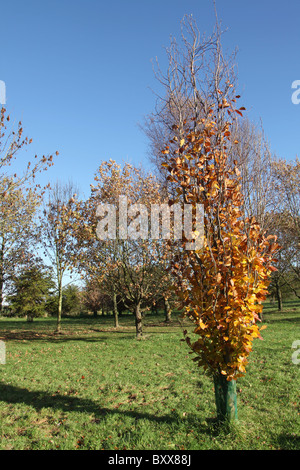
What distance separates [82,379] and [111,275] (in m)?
8.03

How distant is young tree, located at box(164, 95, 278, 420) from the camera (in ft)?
13.2

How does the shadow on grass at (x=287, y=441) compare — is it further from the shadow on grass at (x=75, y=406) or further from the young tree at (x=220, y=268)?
the shadow on grass at (x=75, y=406)

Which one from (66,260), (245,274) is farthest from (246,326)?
(66,260)

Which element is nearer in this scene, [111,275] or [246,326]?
[246,326]

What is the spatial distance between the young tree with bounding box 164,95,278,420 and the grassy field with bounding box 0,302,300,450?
681 mm

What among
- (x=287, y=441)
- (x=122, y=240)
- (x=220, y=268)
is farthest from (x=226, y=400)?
(x=122, y=240)

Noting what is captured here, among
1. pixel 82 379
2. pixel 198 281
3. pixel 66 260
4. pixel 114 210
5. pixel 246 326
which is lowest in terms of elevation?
pixel 82 379

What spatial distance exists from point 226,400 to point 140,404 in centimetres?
206

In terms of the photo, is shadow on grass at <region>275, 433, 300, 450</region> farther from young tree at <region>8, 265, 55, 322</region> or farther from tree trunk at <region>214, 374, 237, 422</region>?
young tree at <region>8, 265, 55, 322</region>

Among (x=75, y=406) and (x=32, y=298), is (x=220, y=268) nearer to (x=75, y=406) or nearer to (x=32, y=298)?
(x=75, y=406)

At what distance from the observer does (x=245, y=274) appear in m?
4.11

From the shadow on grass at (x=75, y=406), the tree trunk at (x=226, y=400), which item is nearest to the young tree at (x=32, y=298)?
the shadow on grass at (x=75, y=406)

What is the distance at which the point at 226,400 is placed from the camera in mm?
4336

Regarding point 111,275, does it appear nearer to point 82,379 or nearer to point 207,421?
point 82,379
